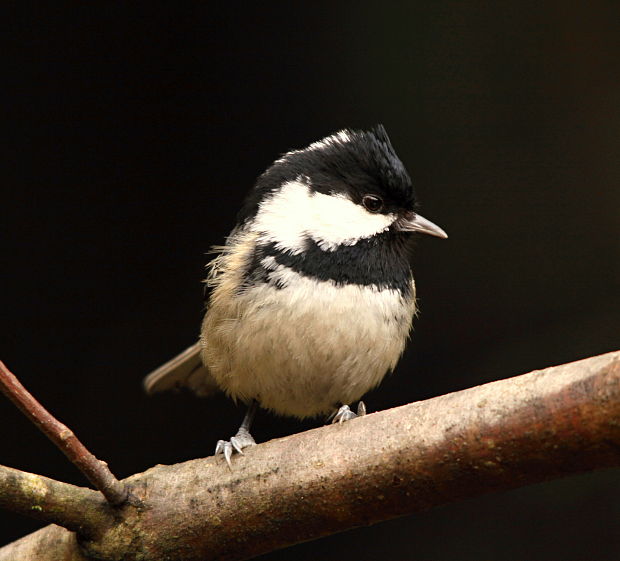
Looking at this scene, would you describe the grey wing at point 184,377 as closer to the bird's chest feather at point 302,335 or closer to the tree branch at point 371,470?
the bird's chest feather at point 302,335

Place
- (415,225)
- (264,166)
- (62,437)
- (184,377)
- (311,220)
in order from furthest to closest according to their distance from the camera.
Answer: (264,166)
(184,377)
(415,225)
(311,220)
(62,437)

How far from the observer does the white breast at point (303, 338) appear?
73.1 inches

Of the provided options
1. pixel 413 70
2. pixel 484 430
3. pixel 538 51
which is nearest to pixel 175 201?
pixel 413 70

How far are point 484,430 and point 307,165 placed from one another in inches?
37.6

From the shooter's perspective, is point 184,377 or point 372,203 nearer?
point 372,203

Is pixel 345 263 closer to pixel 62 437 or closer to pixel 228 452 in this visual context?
pixel 228 452

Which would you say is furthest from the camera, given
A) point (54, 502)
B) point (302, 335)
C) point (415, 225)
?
point (415, 225)

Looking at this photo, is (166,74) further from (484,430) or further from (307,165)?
(484,430)

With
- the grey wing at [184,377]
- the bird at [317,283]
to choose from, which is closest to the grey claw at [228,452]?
the bird at [317,283]

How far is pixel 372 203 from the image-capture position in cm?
203

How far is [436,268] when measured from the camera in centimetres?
283

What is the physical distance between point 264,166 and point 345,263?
100cm

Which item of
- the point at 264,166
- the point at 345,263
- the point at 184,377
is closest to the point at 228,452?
the point at 345,263

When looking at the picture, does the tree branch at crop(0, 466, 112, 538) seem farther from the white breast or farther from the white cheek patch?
the white cheek patch
